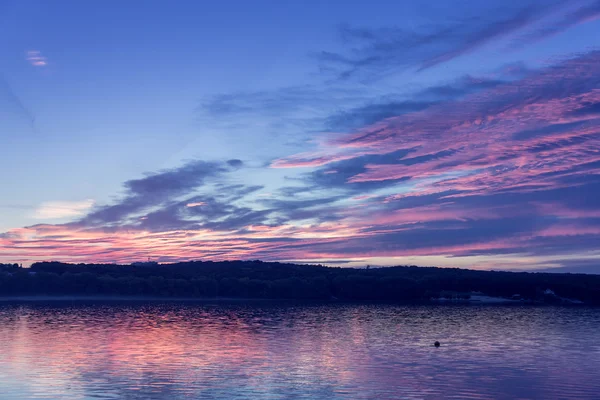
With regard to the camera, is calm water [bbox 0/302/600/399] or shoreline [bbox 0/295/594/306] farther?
shoreline [bbox 0/295/594/306]

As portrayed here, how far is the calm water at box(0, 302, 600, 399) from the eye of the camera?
118 feet

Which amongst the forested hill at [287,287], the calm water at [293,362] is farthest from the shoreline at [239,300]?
the calm water at [293,362]

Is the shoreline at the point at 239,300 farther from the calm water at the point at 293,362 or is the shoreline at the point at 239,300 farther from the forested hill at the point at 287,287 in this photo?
the calm water at the point at 293,362

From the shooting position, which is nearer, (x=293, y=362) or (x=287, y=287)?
(x=293, y=362)

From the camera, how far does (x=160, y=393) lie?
3419 centimetres

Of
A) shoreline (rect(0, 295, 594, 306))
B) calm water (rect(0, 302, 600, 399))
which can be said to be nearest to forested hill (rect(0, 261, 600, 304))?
shoreline (rect(0, 295, 594, 306))

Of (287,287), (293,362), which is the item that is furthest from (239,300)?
(293,362)

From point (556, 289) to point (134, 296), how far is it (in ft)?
401

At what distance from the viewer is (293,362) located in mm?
47500

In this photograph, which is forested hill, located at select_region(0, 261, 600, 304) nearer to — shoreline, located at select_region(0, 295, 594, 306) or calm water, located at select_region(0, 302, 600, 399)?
Answer: shoreline, located at select_region(0, 295, 594, 306)

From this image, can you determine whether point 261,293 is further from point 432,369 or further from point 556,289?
point 432,369

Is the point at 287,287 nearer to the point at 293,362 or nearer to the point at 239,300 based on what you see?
the point at 239,300

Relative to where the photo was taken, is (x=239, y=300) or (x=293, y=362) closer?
(x=293, y=362)

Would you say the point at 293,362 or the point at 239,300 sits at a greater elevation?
the point at 239,300
